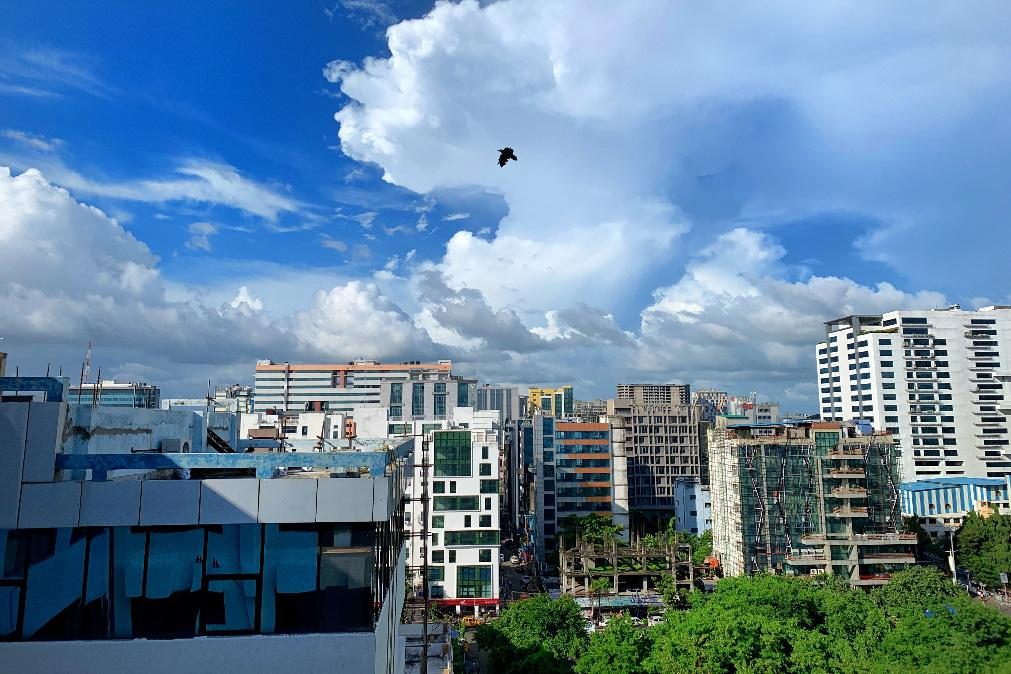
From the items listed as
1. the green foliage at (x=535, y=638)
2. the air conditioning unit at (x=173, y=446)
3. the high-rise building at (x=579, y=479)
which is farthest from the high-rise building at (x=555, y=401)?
the air conditioning unit at (x=173, y=446)

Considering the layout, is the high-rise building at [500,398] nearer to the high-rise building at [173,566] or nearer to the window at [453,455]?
the window at [453,455]

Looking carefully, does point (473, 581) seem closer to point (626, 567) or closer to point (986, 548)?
point (626, 567)

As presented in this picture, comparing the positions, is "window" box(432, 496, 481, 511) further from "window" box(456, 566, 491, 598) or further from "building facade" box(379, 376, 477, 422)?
"building facade" box(379, 376, 477, 422)

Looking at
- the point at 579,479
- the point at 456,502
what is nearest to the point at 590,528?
the point at 579,479

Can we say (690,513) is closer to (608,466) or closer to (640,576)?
(608,466)

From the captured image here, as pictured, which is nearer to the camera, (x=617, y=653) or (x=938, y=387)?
(x=617, y=653)

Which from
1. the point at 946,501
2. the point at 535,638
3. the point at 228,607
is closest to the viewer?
the point at 228,607

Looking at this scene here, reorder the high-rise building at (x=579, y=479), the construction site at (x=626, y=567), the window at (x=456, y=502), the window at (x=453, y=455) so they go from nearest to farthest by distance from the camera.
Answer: the window at (x=456, y=502) < the window at (x=453, y=455) < the construction site at (x=626, y=567) < the high-rise building at (x=579, y=479)
